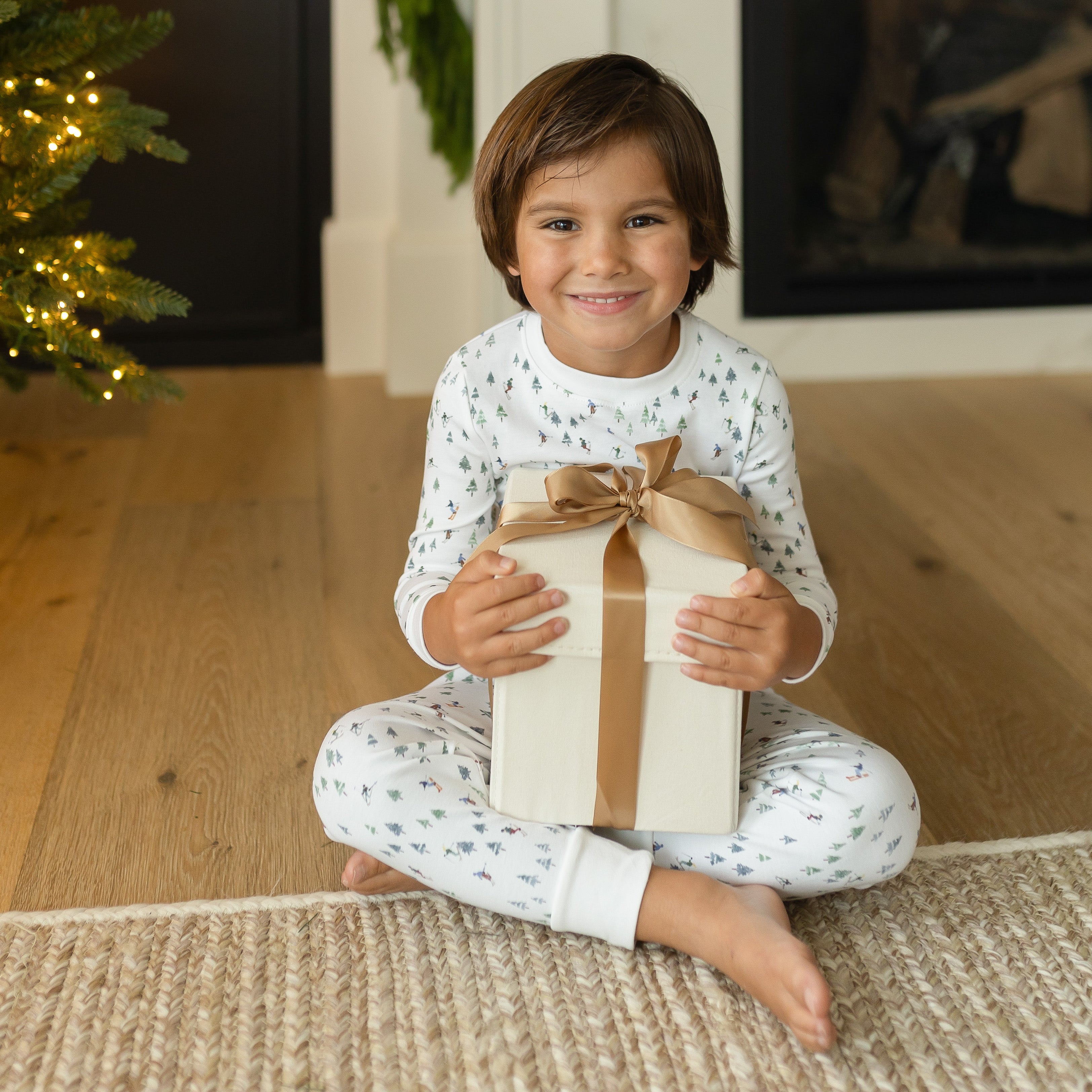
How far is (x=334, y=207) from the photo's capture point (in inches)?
92.2

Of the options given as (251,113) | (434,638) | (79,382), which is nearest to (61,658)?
(79,382)

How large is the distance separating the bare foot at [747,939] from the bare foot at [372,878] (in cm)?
18

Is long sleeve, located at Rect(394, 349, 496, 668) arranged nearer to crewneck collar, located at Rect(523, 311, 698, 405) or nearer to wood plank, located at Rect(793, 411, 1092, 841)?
crewneck collar, located at Rect(523, 311, 698, 405)

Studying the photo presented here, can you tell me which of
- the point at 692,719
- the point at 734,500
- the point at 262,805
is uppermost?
the point at 734,500

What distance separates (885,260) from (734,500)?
1.59 m

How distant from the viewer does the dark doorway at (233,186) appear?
88.3 inches

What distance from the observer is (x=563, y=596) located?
31.7 inches

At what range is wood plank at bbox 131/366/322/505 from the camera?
1.81 metres

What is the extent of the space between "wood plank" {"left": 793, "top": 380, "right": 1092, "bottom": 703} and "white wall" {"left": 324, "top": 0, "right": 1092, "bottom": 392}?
0.09 metres

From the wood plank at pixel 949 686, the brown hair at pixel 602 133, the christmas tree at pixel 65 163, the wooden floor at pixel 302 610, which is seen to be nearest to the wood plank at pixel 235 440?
the wooden floor at pixel 302 610

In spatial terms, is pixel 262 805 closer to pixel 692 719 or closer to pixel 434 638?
pixel 434 638

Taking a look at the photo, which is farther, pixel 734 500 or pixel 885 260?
pixel 885 260

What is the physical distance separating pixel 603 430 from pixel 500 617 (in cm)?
23

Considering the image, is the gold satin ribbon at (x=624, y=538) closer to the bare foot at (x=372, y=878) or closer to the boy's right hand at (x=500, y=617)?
the boy's right hand at (x=500, y=617)
